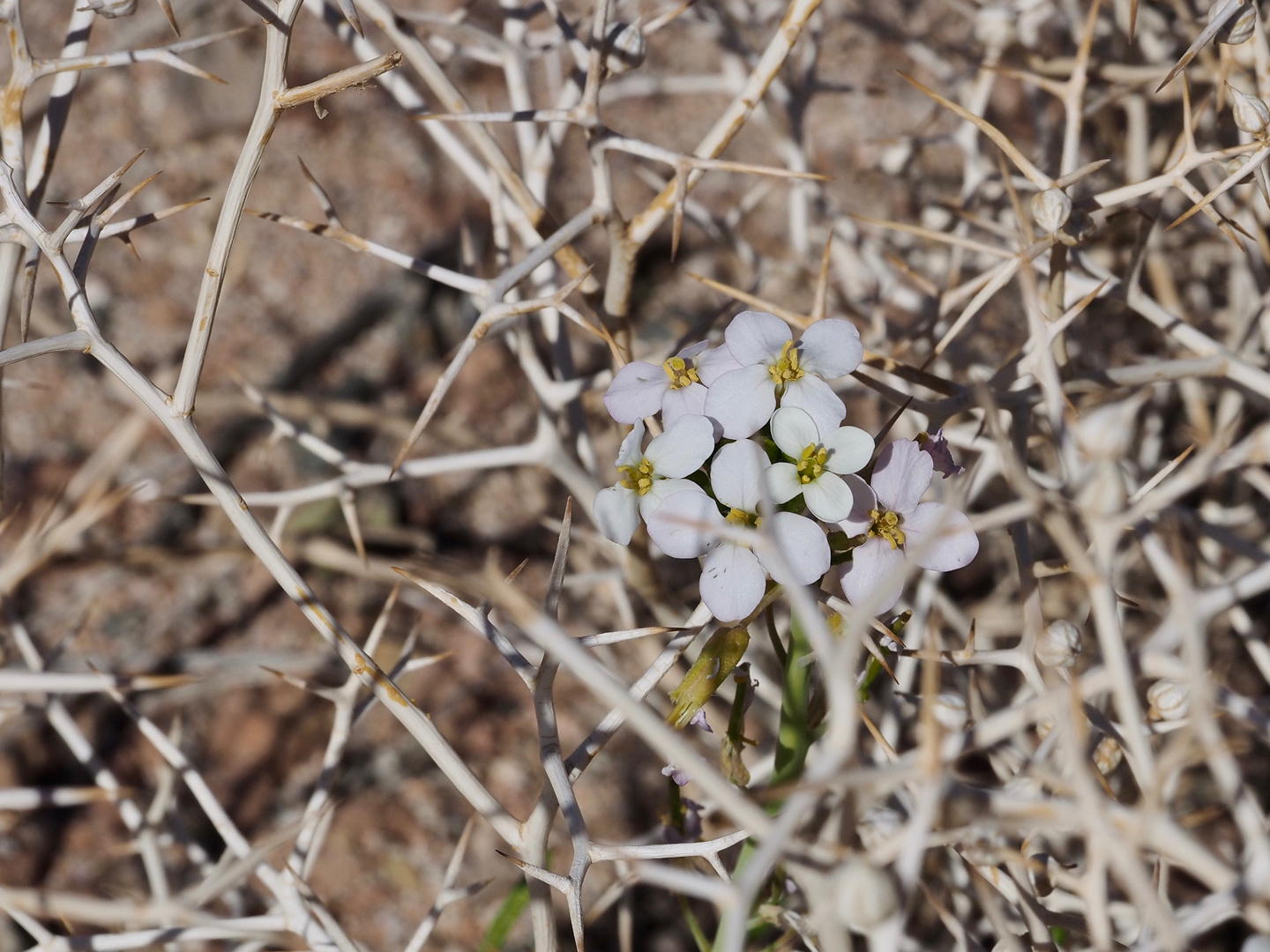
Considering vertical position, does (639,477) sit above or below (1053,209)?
below

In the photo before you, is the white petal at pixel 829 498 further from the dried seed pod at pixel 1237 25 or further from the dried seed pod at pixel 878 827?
the dried seed pod at pixel 1237 25

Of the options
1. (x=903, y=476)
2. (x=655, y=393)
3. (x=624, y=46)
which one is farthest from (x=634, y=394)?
(x=624, y=46)

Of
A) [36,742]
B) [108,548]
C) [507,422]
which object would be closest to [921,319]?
[507,422]

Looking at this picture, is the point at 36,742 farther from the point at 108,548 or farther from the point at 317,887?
the point at 317,887

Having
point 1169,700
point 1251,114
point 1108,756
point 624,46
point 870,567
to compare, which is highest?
point 624,46

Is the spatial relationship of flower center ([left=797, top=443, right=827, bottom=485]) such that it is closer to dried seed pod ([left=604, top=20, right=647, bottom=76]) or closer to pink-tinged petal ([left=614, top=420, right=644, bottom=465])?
pink-tinged petal ([left=614, top=420, right=644, bottom=465])

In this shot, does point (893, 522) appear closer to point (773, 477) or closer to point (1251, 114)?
point (773, 477)
